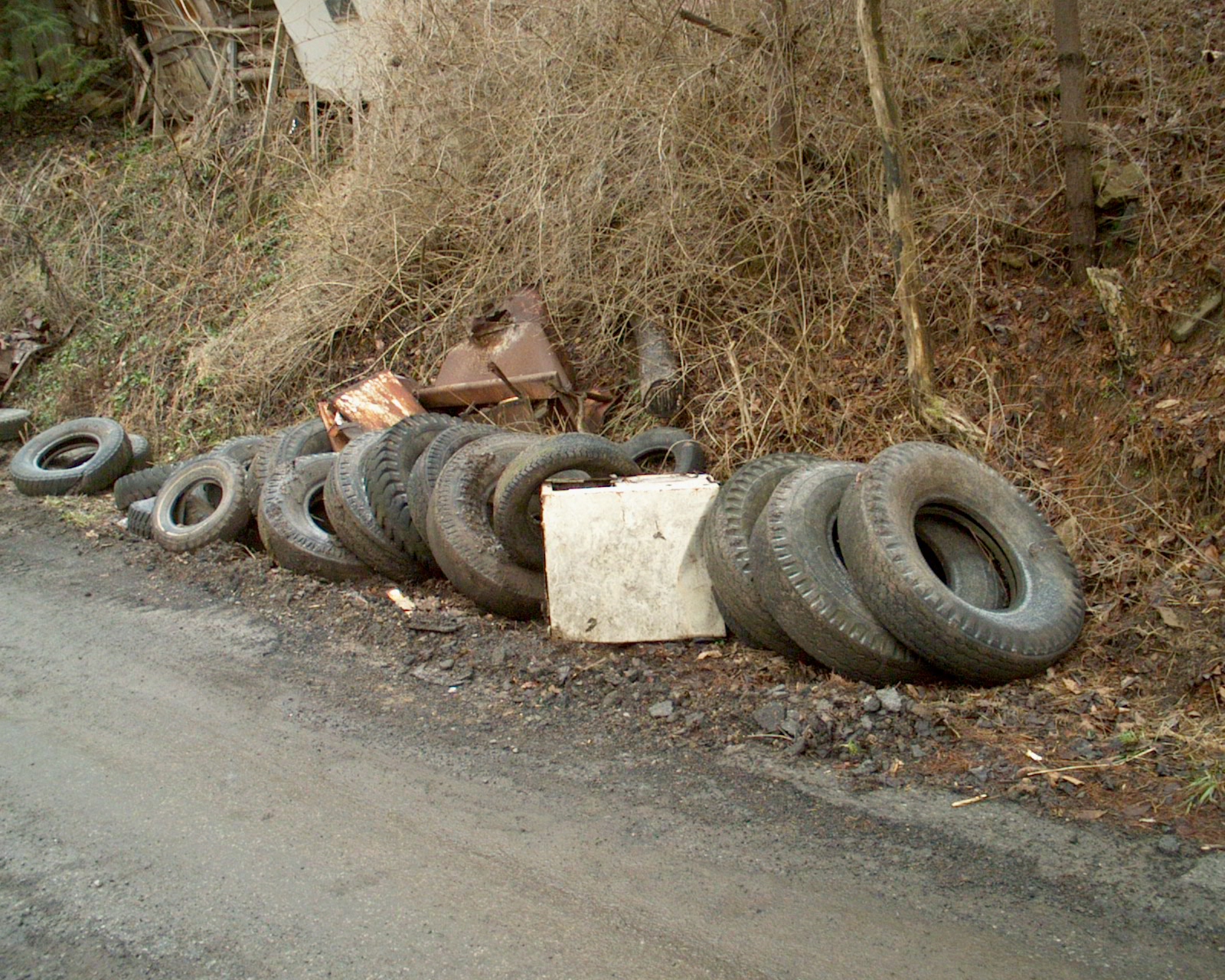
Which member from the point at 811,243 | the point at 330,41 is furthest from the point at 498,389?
the point at 330,41

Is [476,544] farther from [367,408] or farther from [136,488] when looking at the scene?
[136,488]

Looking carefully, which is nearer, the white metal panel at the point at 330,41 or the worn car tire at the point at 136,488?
the worn car tire at the point at 136,488

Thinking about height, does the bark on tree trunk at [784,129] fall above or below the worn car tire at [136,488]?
above

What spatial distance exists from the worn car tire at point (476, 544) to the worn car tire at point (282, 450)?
1.92 meters

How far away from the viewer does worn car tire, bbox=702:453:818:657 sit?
4949mm

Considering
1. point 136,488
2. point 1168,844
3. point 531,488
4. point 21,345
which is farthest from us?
point 21,345

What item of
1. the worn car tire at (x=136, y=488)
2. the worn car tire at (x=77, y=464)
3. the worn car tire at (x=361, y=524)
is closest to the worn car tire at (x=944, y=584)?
the worn car tire at (x=361, y=524)

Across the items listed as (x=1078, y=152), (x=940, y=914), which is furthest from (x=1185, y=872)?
(x=1078, y=152)

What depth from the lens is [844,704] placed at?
4.42m

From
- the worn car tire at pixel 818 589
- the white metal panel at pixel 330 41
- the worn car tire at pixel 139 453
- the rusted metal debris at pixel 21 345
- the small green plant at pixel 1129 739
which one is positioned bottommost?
the small green plant at pixel 1129 739

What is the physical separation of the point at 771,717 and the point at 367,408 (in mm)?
4761

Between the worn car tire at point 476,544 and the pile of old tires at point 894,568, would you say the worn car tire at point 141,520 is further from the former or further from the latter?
the pile of old tires at point 894,568

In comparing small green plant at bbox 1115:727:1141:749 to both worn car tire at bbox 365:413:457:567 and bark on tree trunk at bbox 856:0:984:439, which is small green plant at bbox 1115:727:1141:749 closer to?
bark on tree trunk at bbox 856:0:984:439

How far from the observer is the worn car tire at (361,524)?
6.29 metres
